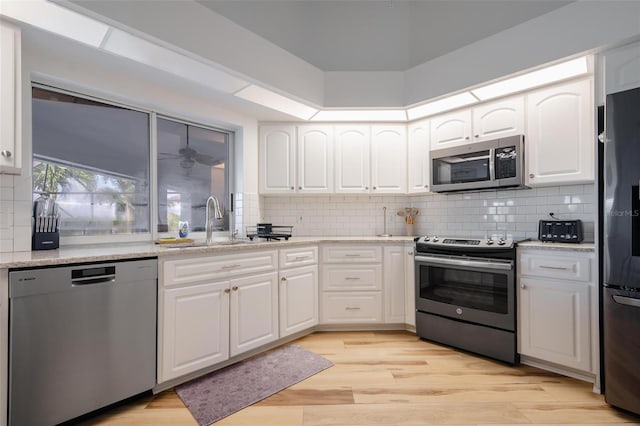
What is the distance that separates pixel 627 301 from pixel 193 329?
2.68 meters

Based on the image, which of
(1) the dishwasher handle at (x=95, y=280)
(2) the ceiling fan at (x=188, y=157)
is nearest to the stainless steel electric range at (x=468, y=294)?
(2) the ceiling fan at (x=188, y=157)

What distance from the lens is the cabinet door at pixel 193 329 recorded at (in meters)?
2.12

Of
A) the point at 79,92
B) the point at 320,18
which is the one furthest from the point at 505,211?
the point at 79,92

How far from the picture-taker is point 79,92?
8.02 ft

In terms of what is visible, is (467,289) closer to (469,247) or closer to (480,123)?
(469,247)

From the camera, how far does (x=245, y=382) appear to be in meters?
2.27

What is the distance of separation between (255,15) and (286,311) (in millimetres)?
2637

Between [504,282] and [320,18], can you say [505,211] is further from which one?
[320,18]

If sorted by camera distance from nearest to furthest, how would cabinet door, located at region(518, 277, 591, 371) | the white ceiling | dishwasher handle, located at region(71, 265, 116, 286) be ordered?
dishwasher handle, located at region(71, 265, 116, 286), cabinet door, located at region(518, 277, 591, 371), the white ceiling

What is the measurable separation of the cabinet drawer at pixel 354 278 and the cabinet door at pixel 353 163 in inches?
34.0

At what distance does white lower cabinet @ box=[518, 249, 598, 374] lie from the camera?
221 centimetres

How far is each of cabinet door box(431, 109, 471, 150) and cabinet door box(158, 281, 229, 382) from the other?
96.3 inches

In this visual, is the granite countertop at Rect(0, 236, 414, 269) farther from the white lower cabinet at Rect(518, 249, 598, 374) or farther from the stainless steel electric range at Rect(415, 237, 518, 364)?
the white lower cabinet at Rect(518, 249, 598, 374)

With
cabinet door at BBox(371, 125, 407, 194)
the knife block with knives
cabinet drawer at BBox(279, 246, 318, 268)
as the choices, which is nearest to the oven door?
cabinet door at BBox(371, 125, 407, 194)
